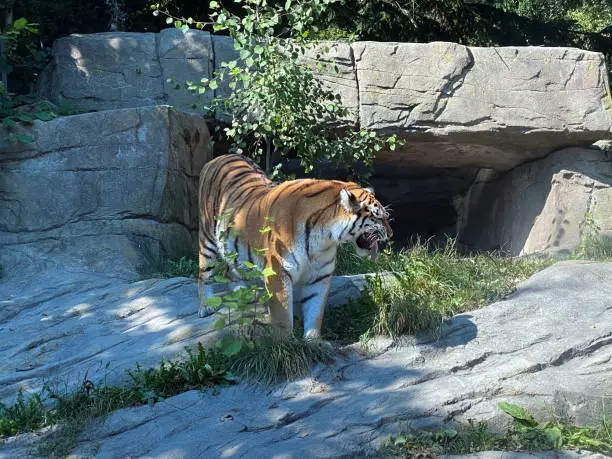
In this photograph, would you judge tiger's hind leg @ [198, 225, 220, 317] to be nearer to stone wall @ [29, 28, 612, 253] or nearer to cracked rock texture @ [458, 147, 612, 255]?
stone wall @ [29, 28, 612, 253]

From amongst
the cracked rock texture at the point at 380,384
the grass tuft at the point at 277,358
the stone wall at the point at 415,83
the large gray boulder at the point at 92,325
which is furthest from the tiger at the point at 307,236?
the stone wall at the point at 415,83

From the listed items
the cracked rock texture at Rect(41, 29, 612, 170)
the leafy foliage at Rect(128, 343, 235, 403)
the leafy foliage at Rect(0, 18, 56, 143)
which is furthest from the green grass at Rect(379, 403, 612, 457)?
the leafy foliage at Rect(0, 18, 56, 143)

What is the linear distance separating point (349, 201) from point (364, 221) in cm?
17

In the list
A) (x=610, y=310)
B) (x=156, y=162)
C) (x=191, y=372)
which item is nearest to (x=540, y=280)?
(x=610, y=310)

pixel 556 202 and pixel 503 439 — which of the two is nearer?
pixel 503 439

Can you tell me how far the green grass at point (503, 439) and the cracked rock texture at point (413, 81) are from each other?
4.71 meters

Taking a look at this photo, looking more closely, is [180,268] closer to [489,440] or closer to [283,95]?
[283,95]

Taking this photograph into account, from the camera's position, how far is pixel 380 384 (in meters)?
5.57

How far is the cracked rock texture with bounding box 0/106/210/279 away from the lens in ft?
27.1

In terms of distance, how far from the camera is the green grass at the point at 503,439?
4.94 m

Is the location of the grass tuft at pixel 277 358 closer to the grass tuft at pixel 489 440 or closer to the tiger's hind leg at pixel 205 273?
the grass tuft at pixel 489 440

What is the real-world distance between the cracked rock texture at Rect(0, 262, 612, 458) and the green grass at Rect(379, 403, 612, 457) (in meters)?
0.10

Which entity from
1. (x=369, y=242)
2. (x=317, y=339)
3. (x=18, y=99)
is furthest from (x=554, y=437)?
(x=18, y=99)

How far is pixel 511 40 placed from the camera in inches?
460
